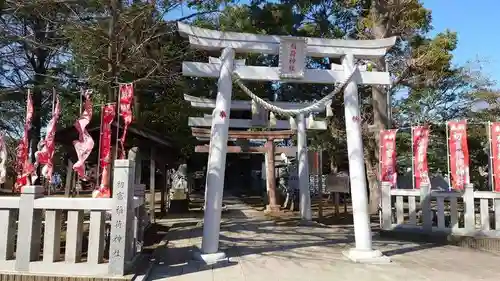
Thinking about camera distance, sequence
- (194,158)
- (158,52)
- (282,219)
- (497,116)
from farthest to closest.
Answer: (194,158), (497,116), (282,219), (158,52)

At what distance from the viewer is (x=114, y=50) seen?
980 centimetres

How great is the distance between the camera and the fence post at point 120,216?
569cm

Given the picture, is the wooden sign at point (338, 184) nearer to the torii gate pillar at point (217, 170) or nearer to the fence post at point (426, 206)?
the fence post at point (426, 206)

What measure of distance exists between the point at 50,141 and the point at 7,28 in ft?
23.7

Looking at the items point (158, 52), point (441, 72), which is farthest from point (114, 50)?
point (441, 72)

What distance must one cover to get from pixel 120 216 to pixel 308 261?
3.31 metres

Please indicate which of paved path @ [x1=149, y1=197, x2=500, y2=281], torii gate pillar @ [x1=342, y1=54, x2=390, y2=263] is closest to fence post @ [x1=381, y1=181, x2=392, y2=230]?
paved path @ [x1=149, y1=197, x2=500, y2=281]

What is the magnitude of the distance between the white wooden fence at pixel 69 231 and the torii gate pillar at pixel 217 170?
1.76 meters

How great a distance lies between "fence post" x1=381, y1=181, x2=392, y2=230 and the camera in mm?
10523

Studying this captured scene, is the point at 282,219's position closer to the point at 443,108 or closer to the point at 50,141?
the point at 50,141

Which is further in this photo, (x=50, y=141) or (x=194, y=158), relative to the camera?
(x=194, y=158)

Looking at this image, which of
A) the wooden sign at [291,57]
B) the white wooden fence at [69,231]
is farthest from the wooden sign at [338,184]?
the white wooden fence at [69,231]

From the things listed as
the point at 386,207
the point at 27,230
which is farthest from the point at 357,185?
the point at 27,230

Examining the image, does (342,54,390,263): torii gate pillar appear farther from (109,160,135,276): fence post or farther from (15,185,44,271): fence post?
(15,185,44,271): fence post
